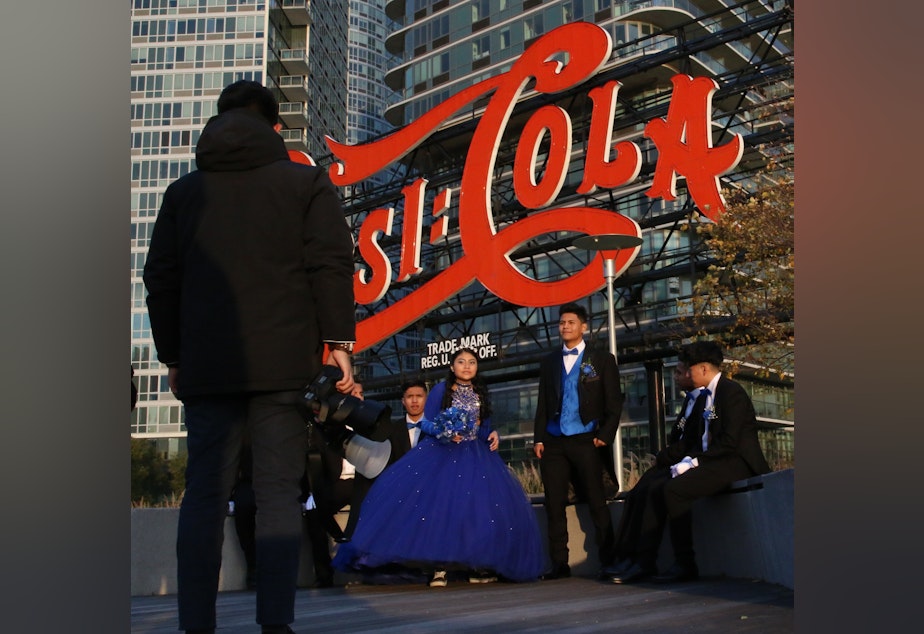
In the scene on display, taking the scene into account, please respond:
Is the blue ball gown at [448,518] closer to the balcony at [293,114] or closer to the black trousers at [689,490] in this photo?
the black trousers at [689,490]

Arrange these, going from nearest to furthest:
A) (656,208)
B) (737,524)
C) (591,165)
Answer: (737,524) → (591,165) → (656,208)

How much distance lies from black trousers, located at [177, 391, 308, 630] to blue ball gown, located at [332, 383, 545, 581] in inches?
158

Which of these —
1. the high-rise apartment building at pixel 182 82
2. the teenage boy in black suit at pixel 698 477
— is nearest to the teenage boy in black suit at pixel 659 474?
the teenage boy in black suit at pixel 698 477

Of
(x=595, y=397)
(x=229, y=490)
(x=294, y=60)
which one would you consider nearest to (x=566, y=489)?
(x=595, y=397)

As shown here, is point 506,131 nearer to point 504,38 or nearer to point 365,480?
point 504,38

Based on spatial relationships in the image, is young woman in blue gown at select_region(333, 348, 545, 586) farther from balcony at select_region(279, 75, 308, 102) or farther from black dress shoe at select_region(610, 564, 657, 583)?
balcony at select_region(279, 75, 308, 102)

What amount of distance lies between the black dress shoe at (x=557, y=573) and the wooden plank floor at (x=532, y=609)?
0.49m

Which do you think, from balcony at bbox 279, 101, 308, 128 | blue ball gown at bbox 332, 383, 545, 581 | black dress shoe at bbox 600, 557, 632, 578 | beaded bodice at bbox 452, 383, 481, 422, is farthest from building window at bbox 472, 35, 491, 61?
black dress shoe at bbox 600, 557, 632, 578

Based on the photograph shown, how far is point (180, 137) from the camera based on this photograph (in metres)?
82.6
